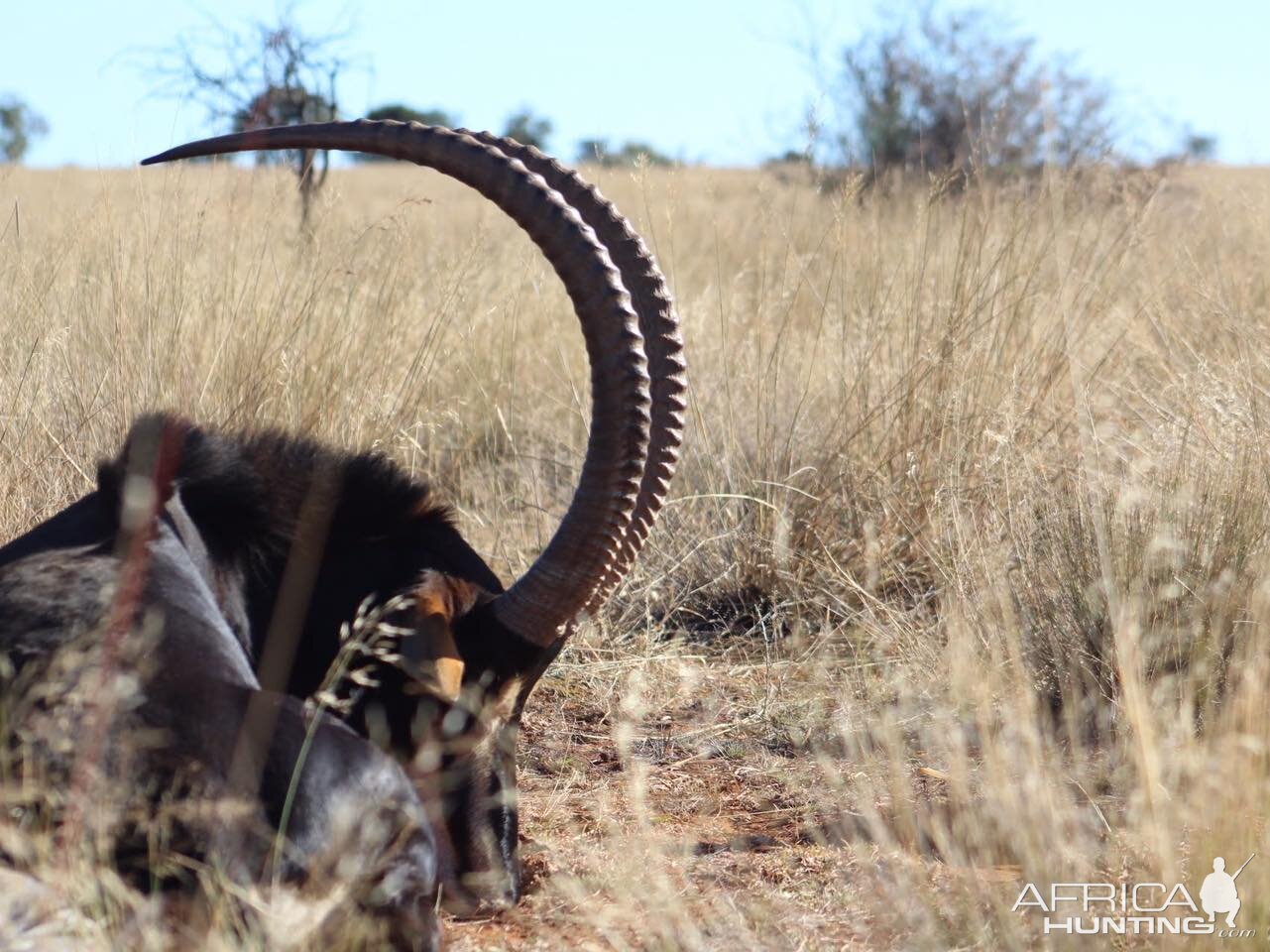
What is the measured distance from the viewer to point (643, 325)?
126 inches

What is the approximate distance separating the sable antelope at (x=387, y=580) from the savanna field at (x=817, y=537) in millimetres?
219

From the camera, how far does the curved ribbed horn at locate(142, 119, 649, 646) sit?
115 inches

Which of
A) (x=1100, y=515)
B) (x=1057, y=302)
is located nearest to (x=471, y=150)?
(x=1100, y=515)

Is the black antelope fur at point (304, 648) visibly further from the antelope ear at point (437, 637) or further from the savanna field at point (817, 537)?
the savanna field at point (817, 537)

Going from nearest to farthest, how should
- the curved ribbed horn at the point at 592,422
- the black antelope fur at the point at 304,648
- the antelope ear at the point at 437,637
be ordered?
the black antelope fur at the point at 304,648 → the antelope ear at the point at 437,637 → the curved ribbed horn at the point at 592,422

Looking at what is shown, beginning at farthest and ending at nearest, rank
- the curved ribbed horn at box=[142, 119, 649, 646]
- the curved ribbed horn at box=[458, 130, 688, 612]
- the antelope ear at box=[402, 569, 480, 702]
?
1. the curved ribbed horn at box=[458, 130, 688, 612]
2. the curved ribbed horn at box=[142, 119, 649, 646]
3. the antelope ear at box=[402, 569, 480, 702]

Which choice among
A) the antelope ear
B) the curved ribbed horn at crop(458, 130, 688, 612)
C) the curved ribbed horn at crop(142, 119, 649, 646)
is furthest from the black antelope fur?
the curved ribbed horn at crop(458, 130, 688, 612)

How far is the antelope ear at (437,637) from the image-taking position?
275 centimetres

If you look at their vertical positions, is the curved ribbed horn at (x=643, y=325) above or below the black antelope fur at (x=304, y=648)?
above

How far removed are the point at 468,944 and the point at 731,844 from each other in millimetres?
779

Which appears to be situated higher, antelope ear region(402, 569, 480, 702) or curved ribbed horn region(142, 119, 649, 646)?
curved ribbed horn region(142, 119, 649, 646)

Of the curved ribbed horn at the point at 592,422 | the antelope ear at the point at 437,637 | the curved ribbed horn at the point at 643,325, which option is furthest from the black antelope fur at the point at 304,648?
the curved ribbed horn at the point at 643,325

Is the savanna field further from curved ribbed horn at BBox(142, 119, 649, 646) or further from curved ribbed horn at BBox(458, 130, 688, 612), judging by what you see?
curved ribbed horn at BBox(458, 130, 688, 612)

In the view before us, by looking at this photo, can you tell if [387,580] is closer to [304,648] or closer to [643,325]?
[304,648]
